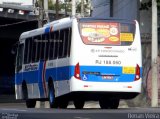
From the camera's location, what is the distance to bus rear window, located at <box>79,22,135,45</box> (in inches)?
771

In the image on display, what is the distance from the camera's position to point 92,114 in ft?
23.0

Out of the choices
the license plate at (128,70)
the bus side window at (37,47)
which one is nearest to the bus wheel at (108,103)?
the license plate at (128,70)

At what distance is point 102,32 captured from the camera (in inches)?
771

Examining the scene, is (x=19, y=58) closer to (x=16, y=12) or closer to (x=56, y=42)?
(x=56, y=42)

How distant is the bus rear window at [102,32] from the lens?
19.6 metres

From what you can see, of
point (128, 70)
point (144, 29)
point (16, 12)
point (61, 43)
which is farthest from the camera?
point (16, 12)

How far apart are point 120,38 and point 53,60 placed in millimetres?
2925

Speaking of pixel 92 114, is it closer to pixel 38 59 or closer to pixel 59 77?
pixel 59 77

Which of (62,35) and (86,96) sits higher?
(62,35)

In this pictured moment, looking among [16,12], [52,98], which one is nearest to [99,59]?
[52,98]

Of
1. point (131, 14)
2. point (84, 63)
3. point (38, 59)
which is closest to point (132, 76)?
point (84, 63)

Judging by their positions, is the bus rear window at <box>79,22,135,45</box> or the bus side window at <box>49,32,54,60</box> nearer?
the bus rear window at <box>79,22,135,45</box>

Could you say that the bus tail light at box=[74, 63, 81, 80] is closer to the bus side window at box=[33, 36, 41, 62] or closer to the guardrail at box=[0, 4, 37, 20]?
the bus side window at box=[33, 36, 41, 62]

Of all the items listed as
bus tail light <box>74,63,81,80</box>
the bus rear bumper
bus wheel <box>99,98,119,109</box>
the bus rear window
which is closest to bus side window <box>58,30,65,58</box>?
the bus rear window
